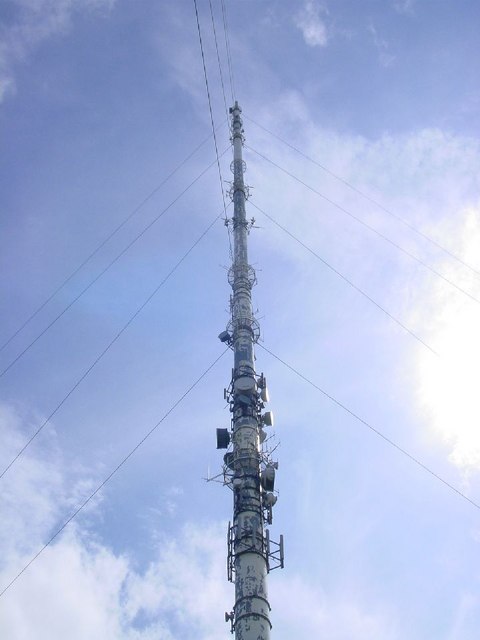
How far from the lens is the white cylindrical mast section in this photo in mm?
23234

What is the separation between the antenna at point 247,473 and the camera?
23438 mm

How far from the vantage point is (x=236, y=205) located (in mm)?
42000

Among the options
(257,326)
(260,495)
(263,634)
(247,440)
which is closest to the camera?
(263,634)

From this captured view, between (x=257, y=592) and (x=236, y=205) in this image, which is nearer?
(x=257, y=592)

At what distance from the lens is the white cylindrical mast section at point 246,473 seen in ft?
76.2

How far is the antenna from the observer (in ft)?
76.9

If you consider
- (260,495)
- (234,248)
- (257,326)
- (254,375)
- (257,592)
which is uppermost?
(234,248)

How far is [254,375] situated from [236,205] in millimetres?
14896

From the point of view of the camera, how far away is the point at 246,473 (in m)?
27.4

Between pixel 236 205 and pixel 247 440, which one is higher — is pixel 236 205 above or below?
above

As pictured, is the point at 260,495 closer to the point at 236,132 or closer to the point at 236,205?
the point at 236,205

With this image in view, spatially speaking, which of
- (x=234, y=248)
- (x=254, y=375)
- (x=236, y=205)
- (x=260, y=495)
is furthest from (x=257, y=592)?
(x=236, y=205)

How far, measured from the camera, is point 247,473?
27.4m

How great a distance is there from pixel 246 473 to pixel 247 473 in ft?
0.16
